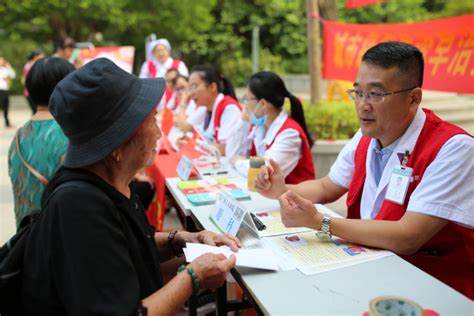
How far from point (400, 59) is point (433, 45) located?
2362 millimetres

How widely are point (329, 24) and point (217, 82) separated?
1787 millimetres

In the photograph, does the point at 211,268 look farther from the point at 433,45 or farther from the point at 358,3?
the point at 358,3

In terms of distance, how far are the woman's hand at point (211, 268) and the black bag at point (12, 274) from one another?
1.58ft

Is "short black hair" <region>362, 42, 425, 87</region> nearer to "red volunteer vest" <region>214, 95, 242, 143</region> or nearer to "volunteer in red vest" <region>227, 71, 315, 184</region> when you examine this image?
"volunteer in red vest" <region>227, 71, 315, 184</region>

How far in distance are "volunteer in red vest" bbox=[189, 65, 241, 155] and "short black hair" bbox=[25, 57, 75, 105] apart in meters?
1.94

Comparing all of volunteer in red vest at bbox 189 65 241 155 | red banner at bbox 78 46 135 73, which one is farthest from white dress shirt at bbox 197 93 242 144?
red banner at bbox 78 46 135 73

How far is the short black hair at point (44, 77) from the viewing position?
2.17 m

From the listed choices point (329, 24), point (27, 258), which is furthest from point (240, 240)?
point (329, 24)

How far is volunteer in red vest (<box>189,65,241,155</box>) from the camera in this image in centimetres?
404

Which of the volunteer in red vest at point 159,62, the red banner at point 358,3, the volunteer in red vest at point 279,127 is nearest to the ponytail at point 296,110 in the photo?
the volunteer in red vest at point 279,127

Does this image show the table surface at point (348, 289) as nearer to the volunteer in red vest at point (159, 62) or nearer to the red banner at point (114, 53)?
the volunteer in red vest at point (159, 62)

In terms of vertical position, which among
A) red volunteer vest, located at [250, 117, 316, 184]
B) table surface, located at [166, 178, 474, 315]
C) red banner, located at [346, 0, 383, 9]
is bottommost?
red volunteer vest, located at [250, 117, 316, 184]

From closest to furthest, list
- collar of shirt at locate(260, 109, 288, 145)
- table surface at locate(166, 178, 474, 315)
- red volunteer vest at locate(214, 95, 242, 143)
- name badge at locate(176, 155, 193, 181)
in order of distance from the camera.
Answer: table surface at locate(166, 178, 474, 315) → name badge at locate(176, 155, 193, 181) → collar of shirt at locate(260, 109, 288, 145) → red volunteer vest at locate(214, 95, 242, 143)

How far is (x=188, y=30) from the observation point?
14633 millimetres
